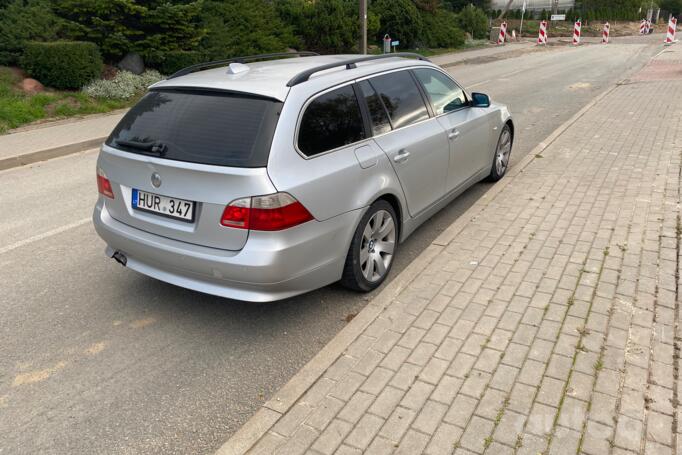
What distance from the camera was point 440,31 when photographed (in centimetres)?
3105

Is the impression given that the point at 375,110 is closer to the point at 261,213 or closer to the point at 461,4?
the point at 261,213

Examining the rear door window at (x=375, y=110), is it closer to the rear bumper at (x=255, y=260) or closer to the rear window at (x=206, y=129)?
the rear bumper at (x=255, y=260)

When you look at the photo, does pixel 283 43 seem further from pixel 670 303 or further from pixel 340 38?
pixel 670 303

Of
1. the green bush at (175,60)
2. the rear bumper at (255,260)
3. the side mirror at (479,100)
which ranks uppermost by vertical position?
the green bush at (175,60)

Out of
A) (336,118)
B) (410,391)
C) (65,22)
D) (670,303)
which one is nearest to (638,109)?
(670,303)

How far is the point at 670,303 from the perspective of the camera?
3.79 meters

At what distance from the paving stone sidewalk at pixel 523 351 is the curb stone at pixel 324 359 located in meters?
0.05

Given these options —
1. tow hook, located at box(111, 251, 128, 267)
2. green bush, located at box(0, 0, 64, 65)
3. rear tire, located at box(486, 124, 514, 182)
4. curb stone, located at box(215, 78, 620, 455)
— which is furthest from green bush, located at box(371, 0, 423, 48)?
tow hook, located at box(111, 251, 128, 267)

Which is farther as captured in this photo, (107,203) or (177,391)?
(107,203)

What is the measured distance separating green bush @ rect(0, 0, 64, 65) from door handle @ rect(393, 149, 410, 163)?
39.1 feet

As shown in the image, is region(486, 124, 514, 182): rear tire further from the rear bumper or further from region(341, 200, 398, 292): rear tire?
the rear bumper

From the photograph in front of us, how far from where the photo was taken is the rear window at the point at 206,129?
11.1ft

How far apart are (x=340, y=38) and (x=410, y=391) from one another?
21.4m

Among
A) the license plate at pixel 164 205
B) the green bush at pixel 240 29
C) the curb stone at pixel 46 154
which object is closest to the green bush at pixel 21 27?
the green bush at pixel 240 29
